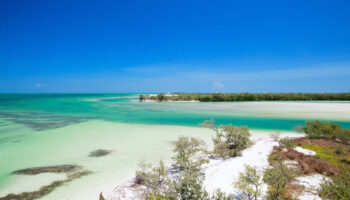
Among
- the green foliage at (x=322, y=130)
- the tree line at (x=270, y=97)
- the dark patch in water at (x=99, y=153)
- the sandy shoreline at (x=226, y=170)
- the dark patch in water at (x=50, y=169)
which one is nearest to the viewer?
the sandy shoreline at (x=226, y=170)

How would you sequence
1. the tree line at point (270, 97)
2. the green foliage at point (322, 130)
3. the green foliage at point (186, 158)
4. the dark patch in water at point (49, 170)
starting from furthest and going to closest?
the tree line at point (270, 97), the green foliage at point (322, 130), the green foliage at point (186, 158), the dark patch in water at point (49, 170)

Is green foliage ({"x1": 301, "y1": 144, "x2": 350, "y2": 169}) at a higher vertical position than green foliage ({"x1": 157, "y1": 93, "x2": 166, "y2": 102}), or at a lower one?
lower

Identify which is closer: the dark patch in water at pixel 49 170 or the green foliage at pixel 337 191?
the green foliage at pixel 337 191

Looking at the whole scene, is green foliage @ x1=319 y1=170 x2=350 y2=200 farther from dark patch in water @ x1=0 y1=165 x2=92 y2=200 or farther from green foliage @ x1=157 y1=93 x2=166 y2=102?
green foliage @ x1=157 y1=93 x2=166 y2=102

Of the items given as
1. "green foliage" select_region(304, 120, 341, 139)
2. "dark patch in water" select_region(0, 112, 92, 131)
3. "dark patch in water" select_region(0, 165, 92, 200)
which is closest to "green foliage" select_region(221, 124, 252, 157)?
"green foliage" select_region(304, 120, 341, 139)

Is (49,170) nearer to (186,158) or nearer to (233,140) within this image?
(186,158)

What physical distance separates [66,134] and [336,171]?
19.0 meters

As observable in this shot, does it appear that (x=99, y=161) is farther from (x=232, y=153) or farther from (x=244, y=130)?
(x=244, y=130)

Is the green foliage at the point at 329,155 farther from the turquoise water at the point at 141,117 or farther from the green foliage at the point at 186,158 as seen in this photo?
the turquoise water at the point at 141,117

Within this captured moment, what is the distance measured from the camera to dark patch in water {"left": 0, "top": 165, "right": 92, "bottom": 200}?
637 cm

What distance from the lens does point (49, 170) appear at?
8.45 metres

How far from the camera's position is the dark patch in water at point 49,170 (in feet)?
20.9

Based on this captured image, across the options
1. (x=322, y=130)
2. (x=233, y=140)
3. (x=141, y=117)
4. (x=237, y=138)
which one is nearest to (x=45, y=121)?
(x=141, y=117)

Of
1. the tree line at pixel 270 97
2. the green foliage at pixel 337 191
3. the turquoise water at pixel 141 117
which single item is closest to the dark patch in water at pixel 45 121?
the turquoise water at pixel 141 117
